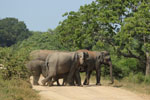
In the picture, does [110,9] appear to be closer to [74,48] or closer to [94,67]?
[74,48]

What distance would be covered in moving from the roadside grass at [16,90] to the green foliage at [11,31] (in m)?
61.9

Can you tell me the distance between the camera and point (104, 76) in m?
27.5

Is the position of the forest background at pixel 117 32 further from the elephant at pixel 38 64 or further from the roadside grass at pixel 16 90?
the roadside grass at pixel 16 90

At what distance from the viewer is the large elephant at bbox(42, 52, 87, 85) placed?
1845cm

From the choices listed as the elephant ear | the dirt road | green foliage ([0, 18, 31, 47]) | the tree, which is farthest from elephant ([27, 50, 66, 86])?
green foliage ([0, 18, 31, 47])

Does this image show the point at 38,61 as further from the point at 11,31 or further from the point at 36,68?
the point at 11,31

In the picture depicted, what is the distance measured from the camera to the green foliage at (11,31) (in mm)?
79438

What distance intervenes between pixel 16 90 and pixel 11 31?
2892 inches

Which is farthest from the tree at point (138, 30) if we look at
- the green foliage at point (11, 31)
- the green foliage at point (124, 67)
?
the green foliage at point (11, 31)

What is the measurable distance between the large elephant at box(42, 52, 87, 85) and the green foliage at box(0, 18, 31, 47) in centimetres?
5800

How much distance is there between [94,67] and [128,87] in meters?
2.13

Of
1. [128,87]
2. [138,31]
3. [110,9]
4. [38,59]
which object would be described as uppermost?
[110,9]

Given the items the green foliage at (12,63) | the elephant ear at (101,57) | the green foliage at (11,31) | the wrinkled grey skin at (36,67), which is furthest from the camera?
the green foliage at (11,31)

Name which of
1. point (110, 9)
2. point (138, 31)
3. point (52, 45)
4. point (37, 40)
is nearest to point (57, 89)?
point (138, 31)
